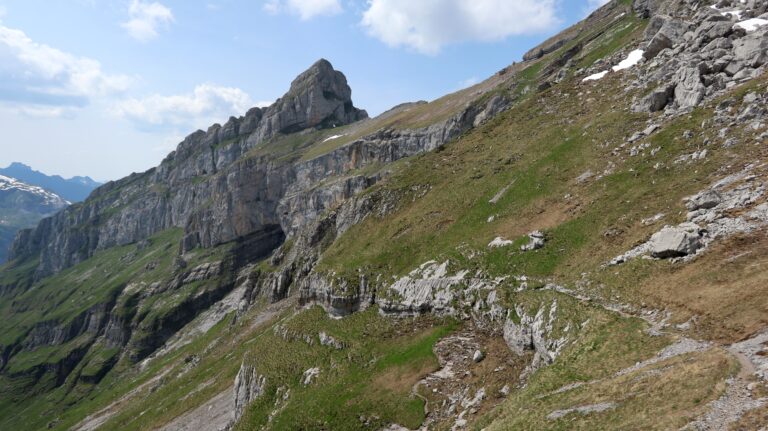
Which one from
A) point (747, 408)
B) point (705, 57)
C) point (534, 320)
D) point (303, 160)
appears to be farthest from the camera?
point (303, 160)

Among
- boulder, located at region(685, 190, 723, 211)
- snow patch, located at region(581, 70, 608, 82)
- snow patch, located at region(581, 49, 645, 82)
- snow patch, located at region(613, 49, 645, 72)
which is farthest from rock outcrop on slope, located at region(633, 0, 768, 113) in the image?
boulder, located at region(685, 190, 723, 211)

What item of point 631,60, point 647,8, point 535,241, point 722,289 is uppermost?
point 647,8

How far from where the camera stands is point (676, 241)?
27.8 metres

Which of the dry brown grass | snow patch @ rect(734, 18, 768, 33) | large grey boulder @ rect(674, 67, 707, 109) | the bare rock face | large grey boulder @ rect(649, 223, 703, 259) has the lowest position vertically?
the bare rock face

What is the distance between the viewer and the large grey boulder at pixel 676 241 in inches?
1071

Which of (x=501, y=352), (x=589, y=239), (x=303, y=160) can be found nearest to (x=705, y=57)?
(x=589, y=239)

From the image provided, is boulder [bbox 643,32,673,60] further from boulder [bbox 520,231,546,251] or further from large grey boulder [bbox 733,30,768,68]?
boulder [bbox 520,231,546,251]

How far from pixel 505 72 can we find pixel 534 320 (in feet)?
367

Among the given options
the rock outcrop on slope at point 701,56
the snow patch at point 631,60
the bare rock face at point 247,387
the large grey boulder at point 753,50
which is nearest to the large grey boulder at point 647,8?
the snow patch at point 631,60

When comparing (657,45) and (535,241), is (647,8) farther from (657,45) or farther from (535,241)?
(535,241)

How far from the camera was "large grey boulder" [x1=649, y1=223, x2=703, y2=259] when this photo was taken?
27.2 metres

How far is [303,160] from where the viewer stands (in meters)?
190

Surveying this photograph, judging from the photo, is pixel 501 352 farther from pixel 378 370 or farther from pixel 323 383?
pixel 323 383

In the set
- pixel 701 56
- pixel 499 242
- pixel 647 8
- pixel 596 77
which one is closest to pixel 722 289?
pixel 499 242
